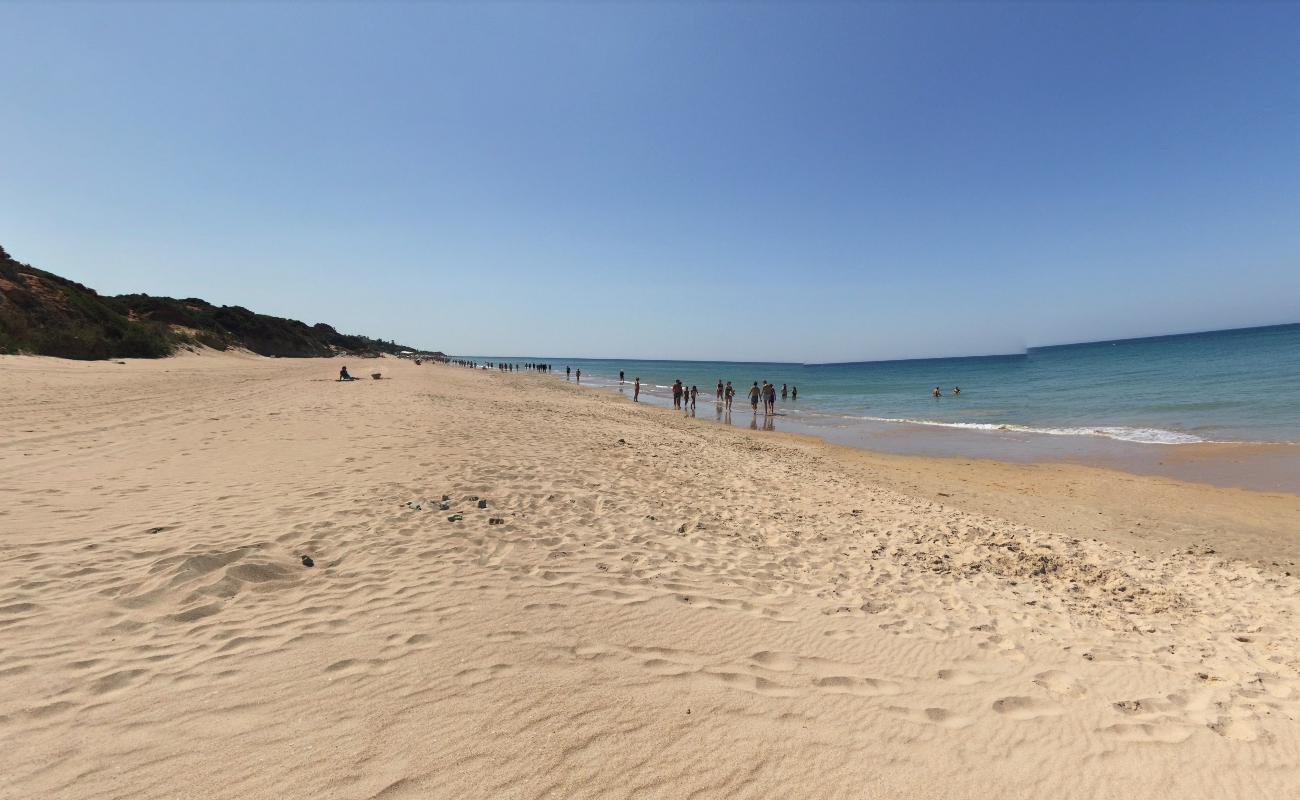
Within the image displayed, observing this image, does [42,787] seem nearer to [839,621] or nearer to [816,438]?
[839,621]

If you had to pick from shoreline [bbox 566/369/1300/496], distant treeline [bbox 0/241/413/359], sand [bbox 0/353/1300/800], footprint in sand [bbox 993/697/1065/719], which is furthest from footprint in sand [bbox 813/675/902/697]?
distant treeline [bbox 0/241/413/359]

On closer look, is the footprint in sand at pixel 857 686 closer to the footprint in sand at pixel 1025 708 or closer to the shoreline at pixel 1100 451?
the footprint in sand at pixel 1025 708

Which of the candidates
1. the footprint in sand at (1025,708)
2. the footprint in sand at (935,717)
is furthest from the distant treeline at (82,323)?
the footprint in sand at (1025,708)

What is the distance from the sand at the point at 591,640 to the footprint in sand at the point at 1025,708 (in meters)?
0.03

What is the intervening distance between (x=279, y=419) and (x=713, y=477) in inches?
455

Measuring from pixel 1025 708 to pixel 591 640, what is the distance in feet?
11.2

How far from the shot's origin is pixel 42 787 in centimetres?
239

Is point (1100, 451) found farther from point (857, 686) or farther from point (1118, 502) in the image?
point (857, 686)

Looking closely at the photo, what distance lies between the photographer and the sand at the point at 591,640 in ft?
9.50

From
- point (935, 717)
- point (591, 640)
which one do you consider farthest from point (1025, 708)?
point (591, 640)

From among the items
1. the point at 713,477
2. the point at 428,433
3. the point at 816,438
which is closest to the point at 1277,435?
the point at 816,438

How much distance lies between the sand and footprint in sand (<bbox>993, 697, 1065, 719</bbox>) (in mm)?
30

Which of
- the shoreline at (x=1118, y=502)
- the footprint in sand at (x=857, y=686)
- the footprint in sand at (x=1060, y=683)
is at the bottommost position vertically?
the shoreline at (x=1118, y=502)

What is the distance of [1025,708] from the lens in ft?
12.9
